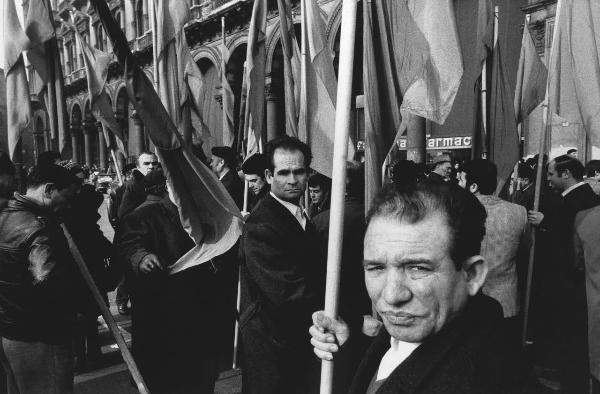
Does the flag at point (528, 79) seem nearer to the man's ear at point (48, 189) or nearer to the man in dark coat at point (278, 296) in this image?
the man in dark coat at point (278, 296)

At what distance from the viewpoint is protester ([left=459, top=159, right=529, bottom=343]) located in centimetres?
304

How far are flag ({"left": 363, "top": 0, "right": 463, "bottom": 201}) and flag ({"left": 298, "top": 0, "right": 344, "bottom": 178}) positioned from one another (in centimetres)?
56

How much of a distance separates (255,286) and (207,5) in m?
20.4

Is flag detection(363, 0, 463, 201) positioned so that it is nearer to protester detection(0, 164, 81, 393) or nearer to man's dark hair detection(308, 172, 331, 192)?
protester detection(0, 164, 81, 393)

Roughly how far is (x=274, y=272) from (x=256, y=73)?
294 cm

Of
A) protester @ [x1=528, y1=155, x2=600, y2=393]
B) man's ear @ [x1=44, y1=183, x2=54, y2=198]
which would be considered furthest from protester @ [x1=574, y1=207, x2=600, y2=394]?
man's ear @ [x1=44, y1=183, x2=54, y2=198]

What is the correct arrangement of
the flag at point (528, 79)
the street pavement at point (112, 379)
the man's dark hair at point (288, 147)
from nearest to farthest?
1. the man's dark hair at point (288, 147)
2. the street pavement at point (112, 379)
3. the flag at point (528, 79)

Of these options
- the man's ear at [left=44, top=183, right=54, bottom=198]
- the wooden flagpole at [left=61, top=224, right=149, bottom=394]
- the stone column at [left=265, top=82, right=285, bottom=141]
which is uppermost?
the stone column at [left=265, top=82, right=285, bottom=141]

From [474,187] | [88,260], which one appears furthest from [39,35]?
[474,187]

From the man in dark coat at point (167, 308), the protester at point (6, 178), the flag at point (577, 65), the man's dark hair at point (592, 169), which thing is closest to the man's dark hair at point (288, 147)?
the man in dark coat at point (167, 308)

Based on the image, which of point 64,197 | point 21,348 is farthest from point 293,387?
point 64,197

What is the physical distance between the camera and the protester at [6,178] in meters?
2.49

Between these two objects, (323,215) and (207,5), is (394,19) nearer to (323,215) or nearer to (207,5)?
(323,215)

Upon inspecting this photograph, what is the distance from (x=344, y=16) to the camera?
148 centimetres
